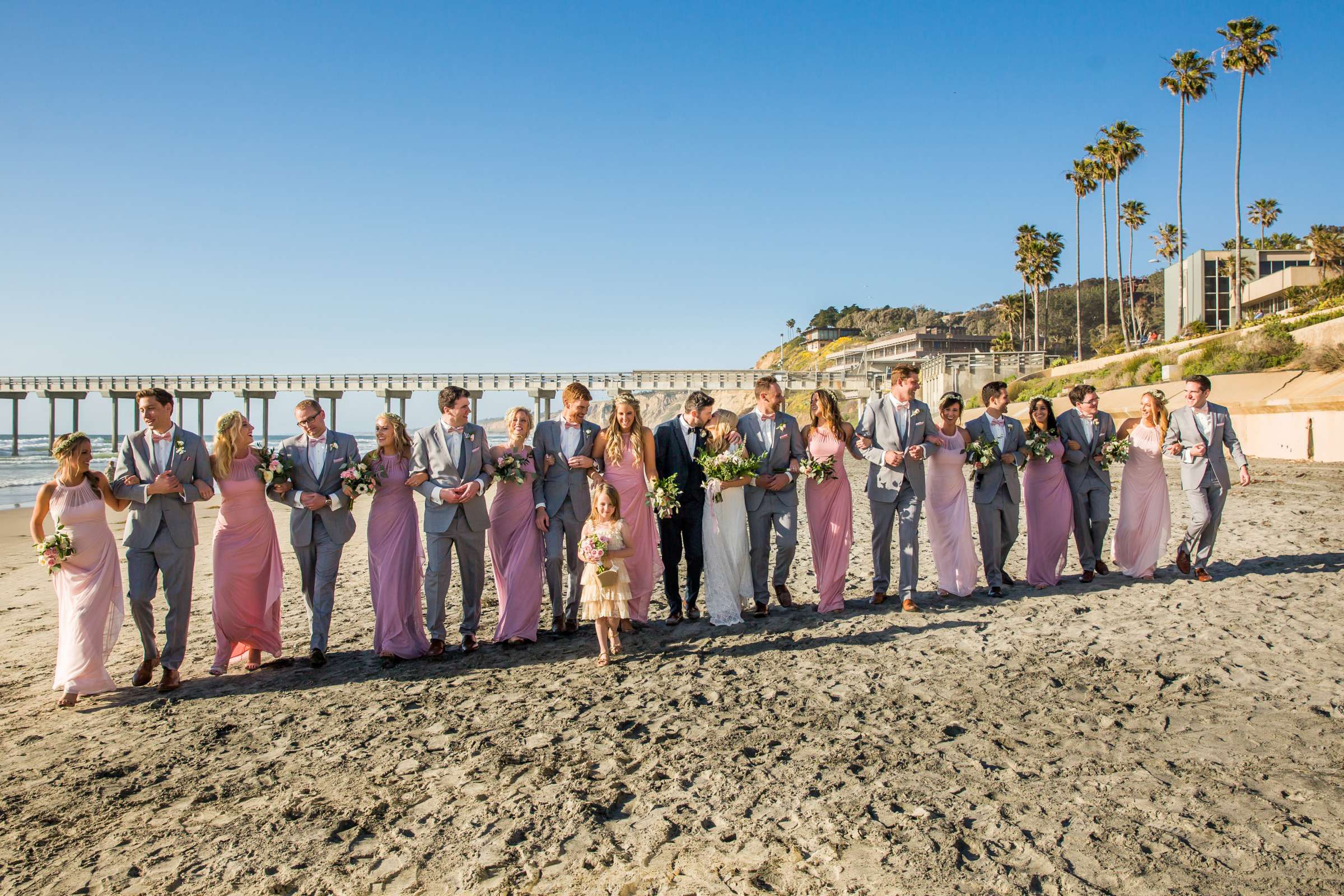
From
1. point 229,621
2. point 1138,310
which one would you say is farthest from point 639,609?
point 1138,310

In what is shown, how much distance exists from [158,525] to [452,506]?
2.14m

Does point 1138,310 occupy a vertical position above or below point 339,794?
above

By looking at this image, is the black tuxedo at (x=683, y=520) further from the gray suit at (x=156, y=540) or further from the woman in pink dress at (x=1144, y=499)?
the woman in pink dress at (x=1144, y=499)

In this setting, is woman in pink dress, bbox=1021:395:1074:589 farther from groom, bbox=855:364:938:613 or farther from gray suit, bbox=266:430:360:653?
gray suit, bbox=266:430:360:653

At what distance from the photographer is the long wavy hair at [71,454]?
6.24 m

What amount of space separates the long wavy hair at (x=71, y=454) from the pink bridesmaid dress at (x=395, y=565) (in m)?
1.96

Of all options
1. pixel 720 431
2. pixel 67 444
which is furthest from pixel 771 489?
pixel 67 444

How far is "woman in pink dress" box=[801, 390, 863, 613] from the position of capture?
26.9ft

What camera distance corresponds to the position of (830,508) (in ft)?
27.2

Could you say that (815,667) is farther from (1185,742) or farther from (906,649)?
(1185,742)

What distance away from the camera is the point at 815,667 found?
Result: 6.41 meters

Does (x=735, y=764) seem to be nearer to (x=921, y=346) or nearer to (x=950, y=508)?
(x=950, y=508)

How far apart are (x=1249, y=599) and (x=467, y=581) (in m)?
7.08

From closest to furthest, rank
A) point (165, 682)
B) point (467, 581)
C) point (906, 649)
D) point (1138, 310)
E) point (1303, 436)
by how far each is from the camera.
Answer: point (165, 682) < point (906, 649) < point (467, 581) < point (1303, 436) < point (1138, 310)
